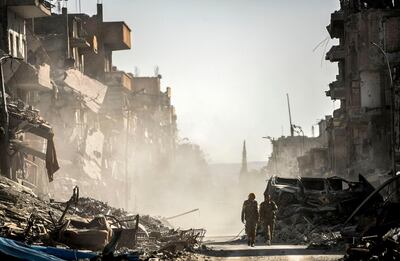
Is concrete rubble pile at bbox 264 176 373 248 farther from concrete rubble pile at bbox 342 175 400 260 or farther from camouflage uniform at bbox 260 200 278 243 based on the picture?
camouflage uniform at bbox 260 200 278 243

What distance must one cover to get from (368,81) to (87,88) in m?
27.2

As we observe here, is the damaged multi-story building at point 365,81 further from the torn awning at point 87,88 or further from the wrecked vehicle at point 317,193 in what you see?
the torn awning at point 87,88

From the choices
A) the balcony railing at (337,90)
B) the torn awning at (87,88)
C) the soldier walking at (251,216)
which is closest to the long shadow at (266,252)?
the soldier walking at (251,216)

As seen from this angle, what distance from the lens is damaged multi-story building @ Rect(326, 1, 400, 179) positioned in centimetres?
5306

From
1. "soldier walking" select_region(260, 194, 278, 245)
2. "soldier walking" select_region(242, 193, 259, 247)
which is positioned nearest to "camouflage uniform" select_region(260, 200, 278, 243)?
"soldier walking" select_region(260, 194, 278, 245)

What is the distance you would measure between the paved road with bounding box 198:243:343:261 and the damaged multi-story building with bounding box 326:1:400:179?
28.5 m

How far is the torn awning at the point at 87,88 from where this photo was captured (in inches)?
2625

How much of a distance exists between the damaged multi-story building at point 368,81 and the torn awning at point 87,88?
21.3 metres

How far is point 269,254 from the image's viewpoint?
21422 millimetres

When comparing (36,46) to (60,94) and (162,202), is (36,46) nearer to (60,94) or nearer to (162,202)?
(60,94)

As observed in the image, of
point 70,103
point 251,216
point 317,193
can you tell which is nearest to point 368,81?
point 70,103

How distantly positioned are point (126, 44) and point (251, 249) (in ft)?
233

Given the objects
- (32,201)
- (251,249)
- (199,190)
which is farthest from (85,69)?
(251,249)

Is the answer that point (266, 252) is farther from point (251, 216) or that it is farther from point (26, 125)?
point (26, 125)
